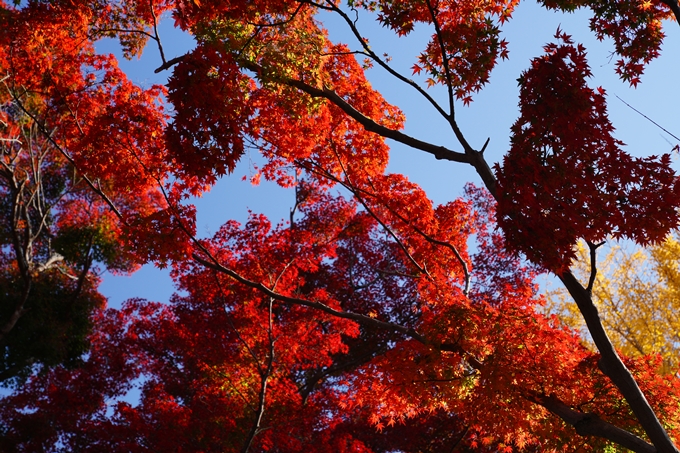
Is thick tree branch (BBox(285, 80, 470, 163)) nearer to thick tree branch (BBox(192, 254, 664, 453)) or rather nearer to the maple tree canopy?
the maple tree canopy

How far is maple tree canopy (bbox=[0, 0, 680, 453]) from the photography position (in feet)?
17.3

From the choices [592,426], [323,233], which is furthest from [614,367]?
[323,233]

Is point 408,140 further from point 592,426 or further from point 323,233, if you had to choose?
point 323,233

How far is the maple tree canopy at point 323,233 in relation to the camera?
5.26m

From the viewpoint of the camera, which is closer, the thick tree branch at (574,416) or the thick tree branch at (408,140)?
the thick tree branch at (574,416)

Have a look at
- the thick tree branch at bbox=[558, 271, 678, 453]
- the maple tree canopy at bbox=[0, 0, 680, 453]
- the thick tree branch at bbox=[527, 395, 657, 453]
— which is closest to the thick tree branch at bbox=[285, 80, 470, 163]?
the maple tree canopy at bbox=[0, 0, 680, 453]

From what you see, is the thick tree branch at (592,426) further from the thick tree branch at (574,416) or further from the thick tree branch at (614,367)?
the thick tree branch at (614,367)

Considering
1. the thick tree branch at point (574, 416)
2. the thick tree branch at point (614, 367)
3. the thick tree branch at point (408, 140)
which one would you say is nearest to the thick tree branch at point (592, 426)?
the thick tree branch at point (574, 416)

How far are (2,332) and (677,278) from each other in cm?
1606

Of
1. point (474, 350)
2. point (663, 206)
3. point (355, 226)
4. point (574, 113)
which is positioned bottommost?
point (474, 350)

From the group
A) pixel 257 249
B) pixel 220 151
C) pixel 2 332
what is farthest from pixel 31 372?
pixel 220 151

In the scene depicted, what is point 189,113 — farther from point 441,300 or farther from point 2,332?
point 2,332

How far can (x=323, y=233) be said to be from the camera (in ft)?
47.5

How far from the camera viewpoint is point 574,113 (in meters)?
5.28
